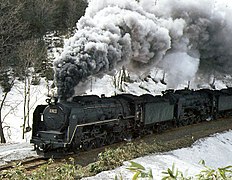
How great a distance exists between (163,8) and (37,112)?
1250cm

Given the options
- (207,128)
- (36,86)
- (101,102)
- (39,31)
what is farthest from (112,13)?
(39,31)

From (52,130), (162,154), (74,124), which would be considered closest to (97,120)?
(74,124)

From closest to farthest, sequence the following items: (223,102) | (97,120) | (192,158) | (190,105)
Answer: (97,120)
(192,158)
(190,105)
(223,102)

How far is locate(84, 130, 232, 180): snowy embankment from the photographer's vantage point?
10840 millimetres

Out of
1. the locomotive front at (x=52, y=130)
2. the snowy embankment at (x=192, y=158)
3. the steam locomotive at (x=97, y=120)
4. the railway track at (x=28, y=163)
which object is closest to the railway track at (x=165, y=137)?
the railway track at (x=28, y=163)

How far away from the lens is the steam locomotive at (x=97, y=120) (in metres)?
13.4

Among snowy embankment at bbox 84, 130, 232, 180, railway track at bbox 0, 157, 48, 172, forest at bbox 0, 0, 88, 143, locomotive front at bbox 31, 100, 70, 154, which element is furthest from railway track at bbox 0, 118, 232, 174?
forest at bbox 0, 0, 88, 143

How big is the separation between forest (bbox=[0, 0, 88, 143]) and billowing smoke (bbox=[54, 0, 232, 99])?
9.01m

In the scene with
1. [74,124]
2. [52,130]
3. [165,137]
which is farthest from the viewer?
[165,137]

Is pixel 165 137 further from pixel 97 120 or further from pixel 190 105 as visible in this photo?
pixel 190 105

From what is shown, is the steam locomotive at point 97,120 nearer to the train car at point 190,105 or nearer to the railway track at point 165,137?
the train car at point 190,105

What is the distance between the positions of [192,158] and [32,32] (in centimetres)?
2946

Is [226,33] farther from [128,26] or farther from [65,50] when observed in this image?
[65,50]

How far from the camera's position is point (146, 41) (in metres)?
19.3
